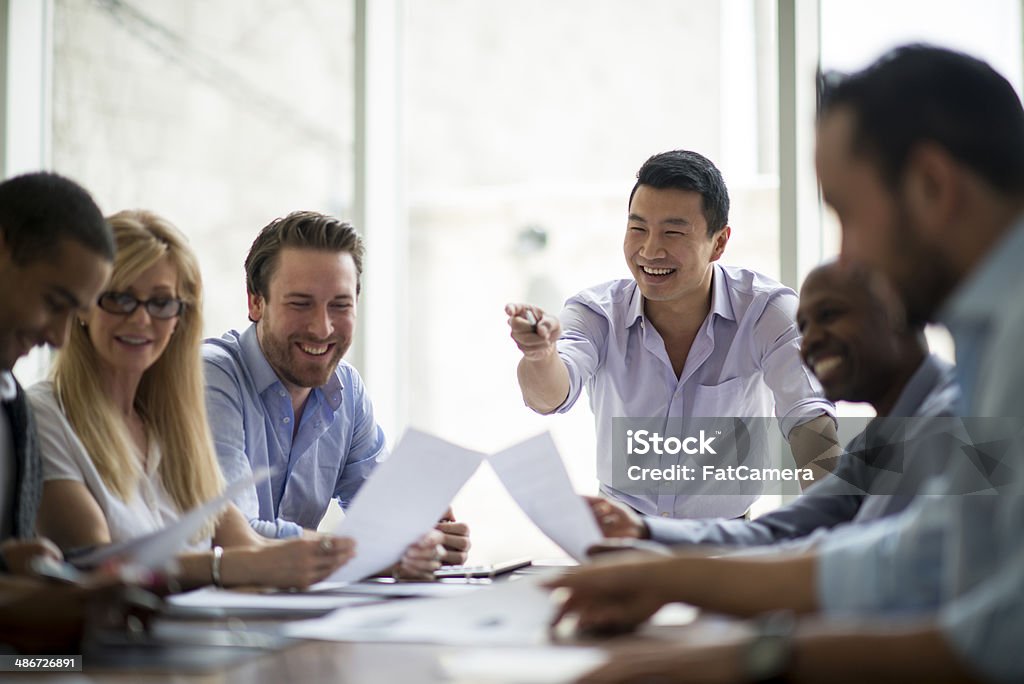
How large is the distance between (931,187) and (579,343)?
203 cm

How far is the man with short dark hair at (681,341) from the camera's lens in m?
2.90

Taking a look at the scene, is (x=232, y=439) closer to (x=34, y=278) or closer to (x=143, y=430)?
(x=143, y=430)

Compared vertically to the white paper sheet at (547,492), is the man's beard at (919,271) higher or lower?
higher

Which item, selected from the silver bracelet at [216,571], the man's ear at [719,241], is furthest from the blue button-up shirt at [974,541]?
the man's ear at [719,241]

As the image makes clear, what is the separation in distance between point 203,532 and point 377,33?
9.54 feet

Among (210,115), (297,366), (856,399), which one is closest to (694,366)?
(297,366)

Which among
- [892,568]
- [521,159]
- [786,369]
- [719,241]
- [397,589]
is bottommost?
[397,589]

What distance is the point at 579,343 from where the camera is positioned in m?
2.99

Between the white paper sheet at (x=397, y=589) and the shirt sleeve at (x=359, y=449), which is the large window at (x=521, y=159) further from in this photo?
the white paper sheet at (x=397, y=589)

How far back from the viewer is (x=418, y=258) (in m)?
4.79

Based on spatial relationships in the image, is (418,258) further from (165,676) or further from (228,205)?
(165,676)

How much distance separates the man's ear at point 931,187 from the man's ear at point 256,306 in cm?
190

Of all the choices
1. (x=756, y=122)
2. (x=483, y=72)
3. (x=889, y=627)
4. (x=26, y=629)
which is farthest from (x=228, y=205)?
(x=889, y=627)

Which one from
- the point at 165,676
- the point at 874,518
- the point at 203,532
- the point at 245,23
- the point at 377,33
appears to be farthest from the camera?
the point at 245,23
